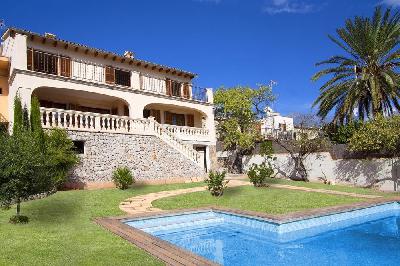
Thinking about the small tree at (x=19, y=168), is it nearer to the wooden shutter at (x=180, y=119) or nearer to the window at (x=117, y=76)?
the window at (x=117, y=76)

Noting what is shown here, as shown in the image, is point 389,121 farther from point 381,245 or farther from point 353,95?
point 381,245

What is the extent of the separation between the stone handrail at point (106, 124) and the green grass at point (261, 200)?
586 cm

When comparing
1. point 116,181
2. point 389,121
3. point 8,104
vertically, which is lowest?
point 116,181

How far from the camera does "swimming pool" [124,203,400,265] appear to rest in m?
7.70

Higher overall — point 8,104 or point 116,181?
point 8,104

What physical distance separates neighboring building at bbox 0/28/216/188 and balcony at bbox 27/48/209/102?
59mm

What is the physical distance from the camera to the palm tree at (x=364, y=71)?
22219mm

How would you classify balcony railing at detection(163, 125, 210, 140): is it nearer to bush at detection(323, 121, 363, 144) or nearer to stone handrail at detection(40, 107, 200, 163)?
stone handrail at detection(40, 107, 200, 163)

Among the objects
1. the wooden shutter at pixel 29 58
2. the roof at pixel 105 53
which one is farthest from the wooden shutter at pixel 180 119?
the wooden shutter at pixel 29 58

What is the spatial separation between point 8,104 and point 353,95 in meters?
22.4

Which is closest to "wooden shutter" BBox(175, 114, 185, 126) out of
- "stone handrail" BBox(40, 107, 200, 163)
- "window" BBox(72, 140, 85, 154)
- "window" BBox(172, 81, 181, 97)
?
"window" BBox(172, 81, 181, 97)

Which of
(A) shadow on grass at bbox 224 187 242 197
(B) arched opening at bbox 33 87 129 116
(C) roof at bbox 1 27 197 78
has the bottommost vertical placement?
(A) shadow on grass at bbox 224 187 242 197

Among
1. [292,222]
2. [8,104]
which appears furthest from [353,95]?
[8,104]

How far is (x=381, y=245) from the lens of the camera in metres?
8.59
